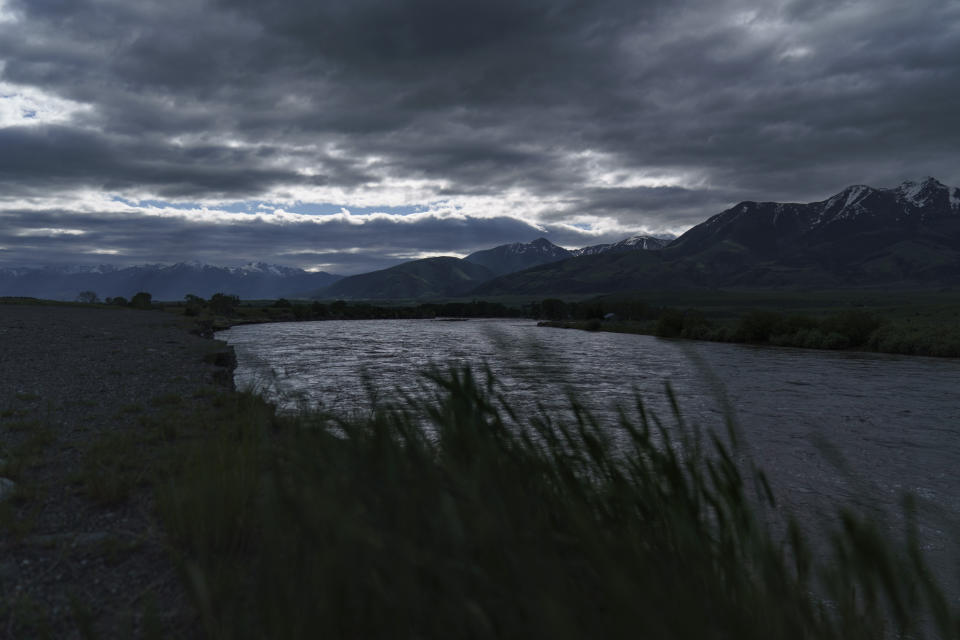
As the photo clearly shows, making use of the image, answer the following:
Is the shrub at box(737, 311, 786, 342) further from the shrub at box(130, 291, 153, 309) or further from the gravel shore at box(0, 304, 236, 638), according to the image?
the shrub at box(130, 291, 153, 309)

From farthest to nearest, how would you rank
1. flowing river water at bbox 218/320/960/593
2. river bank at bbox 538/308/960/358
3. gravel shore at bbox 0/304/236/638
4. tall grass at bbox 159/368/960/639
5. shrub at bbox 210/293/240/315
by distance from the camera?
1. shrub at bbox 210/293/240/315
2. river bank at bbox 538/308/960/358
3. flowing river water at bbox 218/320/960/593
4. gravel shore at bbox 0/304/236/638
5. tall grass at bbox 159/368/960/639

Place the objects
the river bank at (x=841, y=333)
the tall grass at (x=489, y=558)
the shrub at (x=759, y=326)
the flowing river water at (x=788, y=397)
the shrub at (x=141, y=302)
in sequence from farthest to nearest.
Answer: the shrub at (x=141, y=302) → the shrub at (x=759, y=326) → the river bank at (x=841, y=333) → the flowing river water at (x=788, y=397) → the tall grass at (x=489, y=558)

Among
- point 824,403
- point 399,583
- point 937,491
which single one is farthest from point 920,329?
point 399,583

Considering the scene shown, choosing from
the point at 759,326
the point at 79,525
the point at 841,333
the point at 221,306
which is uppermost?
the point at 221,306

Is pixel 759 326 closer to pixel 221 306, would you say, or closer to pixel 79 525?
pixel 79 525

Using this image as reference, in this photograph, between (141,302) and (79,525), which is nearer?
(79,525)

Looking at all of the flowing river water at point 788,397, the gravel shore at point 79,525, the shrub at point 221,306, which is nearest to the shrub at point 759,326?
the flowing river water at point 788,397

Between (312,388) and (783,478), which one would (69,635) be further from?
(312,388)

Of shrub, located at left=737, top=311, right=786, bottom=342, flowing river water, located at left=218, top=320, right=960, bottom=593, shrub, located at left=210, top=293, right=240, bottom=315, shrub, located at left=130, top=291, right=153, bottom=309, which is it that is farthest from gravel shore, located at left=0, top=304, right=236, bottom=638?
shrub, located at left=130, top=291, right=153, bottom=309

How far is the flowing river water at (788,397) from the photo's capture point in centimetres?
400

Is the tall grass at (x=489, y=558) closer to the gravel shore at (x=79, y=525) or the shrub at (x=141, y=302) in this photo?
the gravel shore at (x=79, y=525)

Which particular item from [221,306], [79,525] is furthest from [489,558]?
[221,306]

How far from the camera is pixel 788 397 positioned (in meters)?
18.6

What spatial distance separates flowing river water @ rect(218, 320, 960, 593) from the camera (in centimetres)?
400
